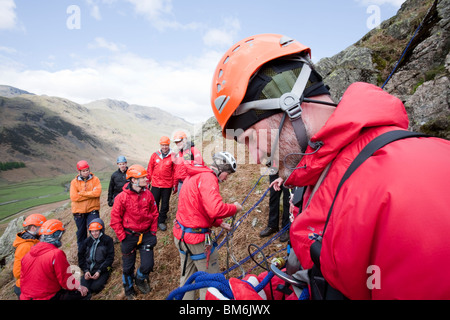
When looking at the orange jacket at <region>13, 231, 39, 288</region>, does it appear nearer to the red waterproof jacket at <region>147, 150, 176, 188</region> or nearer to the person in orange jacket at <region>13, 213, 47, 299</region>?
the person in orange jacket at <region>13, 213, 47, 299</region>

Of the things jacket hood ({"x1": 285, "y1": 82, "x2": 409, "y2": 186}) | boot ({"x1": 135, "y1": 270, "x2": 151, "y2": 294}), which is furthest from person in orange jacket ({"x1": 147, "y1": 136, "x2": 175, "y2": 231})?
jacket hood ({"x1": 285, "y1": 82, "x2": 409, "y2": 186})

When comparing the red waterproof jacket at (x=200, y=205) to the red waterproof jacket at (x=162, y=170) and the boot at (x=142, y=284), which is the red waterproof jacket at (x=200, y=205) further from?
the red waterproof jacket at (x=162, y=170)

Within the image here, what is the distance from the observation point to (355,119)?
107 centimetres

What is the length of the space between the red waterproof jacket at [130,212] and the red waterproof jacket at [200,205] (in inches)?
72.1

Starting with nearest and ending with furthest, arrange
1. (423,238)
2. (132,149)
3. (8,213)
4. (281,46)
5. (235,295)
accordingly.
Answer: (423,238)
(235,295)
(281,46)
(8,213)
(132,149)

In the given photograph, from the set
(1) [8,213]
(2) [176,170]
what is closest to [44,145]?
(1) [8,213]

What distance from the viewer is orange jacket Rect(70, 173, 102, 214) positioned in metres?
7.16

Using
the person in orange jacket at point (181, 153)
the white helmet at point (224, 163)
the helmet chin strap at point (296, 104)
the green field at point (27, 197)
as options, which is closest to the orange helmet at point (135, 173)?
the person in orange jacket at point (181, 153)

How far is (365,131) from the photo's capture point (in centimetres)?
110

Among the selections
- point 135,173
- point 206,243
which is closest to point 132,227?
point 135,173

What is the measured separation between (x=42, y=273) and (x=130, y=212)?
198 cm

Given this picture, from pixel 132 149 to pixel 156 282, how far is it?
11852 centimetres

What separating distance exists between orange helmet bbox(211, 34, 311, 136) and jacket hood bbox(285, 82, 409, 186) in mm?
588

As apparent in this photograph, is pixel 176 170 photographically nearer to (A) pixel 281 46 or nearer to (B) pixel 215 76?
(B) pixel 215 76
